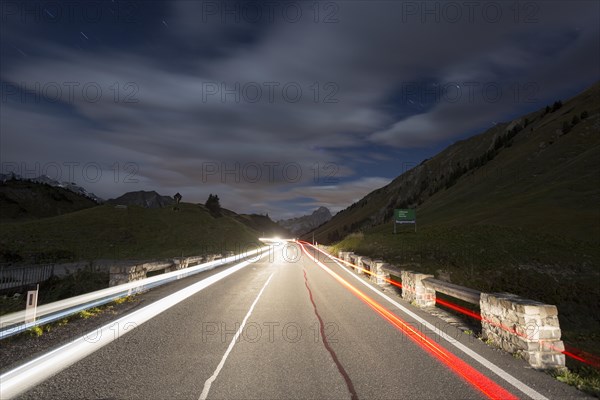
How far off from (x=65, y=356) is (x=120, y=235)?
227 feet

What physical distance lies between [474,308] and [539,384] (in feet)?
44.9

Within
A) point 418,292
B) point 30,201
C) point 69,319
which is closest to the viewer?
point 69,319

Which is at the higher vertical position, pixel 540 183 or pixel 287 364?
pixel 540 183

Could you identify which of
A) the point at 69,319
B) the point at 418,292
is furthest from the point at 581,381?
the point at 69,319

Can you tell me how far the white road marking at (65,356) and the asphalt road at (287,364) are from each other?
20cm

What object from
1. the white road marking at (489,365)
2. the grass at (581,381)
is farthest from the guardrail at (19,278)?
the grass at (581,381)

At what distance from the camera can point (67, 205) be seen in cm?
15325

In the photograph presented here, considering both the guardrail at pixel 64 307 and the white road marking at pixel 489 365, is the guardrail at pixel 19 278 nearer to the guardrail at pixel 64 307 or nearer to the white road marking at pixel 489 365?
the guardrail at pixel 64 307

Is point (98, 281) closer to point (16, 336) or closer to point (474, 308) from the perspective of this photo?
point (16, 336)

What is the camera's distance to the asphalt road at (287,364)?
431cm

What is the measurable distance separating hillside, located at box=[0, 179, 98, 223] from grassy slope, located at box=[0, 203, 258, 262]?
68.1 m

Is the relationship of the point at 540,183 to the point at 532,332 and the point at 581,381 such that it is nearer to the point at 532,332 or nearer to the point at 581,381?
the point at 532,332

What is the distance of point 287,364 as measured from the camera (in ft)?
17.3


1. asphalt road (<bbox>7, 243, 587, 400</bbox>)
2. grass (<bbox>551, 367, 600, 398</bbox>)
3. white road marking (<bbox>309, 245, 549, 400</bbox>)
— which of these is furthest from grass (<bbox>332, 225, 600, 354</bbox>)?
asphalt road (<bbox>7, 243, 587, 400</bbox>)
